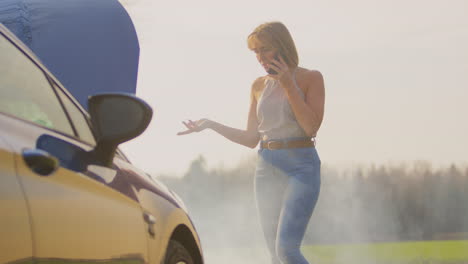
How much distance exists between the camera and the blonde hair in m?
7.36

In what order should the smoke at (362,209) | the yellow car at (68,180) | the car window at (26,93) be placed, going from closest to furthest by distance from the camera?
1. the yellow car at (68,180)
2. the car window at (26,93)
3. the smoke at (362,209)

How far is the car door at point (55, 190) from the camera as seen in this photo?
10.4ft

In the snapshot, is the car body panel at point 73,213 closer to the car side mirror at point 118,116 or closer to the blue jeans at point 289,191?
the car side mirror at point 118,116

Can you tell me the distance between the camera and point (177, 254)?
464 cm

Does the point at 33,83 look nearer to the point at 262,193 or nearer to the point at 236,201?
the point at 262,193

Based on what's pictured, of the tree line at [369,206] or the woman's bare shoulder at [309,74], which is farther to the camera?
the tree line at [369,206]

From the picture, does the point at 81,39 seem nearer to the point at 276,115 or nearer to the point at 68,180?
the point at 276,115

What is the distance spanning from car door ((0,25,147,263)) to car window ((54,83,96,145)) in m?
0.04

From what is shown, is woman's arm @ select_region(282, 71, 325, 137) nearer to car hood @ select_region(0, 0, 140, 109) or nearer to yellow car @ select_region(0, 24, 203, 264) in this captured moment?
car hood @ select_region(0, 0, 140, 109)

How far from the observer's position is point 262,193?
7.36m

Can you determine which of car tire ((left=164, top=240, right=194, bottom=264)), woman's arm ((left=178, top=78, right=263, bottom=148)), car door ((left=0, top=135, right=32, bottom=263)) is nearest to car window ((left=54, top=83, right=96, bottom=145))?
car tire ((left=164, top=240, right=194, bottom=264))

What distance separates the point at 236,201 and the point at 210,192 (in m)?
2.01

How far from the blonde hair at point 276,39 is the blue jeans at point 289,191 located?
0.64m

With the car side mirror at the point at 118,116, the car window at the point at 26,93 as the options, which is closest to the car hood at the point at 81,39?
the car window at the point at 26,93
